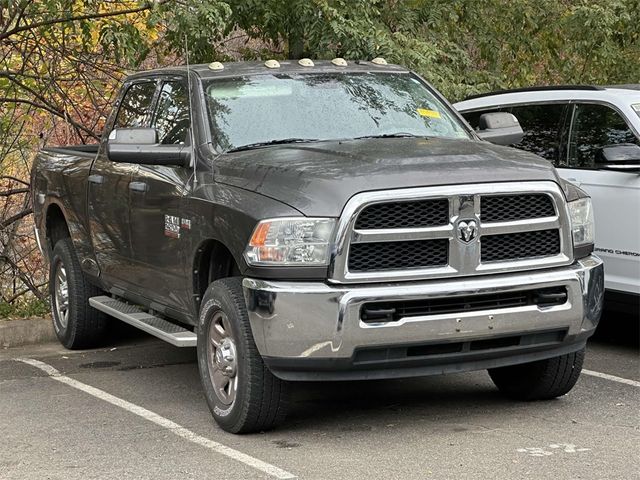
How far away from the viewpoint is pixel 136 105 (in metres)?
8.75

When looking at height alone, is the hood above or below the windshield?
below

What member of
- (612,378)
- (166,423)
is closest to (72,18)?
(166,423)

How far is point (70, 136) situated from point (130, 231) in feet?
19.8

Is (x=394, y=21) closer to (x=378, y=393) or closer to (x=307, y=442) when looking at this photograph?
(x=378, y=393)

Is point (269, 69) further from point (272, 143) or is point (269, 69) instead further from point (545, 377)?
point (545, 377)

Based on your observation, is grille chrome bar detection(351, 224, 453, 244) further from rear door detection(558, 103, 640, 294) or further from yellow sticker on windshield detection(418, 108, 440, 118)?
rear door detection(558, 103, 640, 294)

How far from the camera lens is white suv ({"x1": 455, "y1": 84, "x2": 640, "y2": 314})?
8648mm

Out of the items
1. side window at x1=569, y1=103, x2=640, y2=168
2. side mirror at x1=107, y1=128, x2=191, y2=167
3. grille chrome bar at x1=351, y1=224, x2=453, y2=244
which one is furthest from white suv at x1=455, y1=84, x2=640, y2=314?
side mirror at x1=107, y1=128, x2=191, y2=167

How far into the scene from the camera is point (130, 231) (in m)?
8.10

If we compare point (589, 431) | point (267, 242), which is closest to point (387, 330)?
point (267, 242)

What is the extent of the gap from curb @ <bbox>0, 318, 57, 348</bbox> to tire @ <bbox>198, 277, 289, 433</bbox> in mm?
3453

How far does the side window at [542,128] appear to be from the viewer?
30.9 feet

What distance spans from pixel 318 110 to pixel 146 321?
1.70 meters

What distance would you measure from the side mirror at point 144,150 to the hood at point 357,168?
11.7 inches
